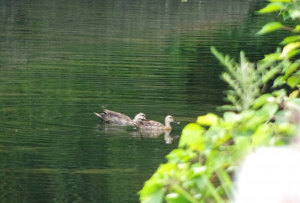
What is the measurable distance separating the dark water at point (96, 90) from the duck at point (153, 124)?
189 millimetres

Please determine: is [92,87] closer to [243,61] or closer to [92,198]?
[92,198]

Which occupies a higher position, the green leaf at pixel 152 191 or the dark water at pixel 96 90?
the green leaf at pixel 152 191

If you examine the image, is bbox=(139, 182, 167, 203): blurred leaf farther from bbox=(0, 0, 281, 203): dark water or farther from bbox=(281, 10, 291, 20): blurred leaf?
bbox=(0, 0, 281, 203): dark water

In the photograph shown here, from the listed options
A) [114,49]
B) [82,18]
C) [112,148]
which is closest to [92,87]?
[112,148]

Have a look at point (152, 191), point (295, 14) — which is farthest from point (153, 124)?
point (152, 191)

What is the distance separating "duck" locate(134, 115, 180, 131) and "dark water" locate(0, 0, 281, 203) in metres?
0.19

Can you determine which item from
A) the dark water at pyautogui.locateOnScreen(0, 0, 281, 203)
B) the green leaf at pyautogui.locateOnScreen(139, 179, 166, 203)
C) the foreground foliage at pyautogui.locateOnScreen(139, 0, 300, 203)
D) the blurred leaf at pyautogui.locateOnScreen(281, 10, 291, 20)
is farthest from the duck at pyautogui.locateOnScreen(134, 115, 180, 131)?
the green leaf at pyautogui.locateOnScreen(139, 179, 166, 203)

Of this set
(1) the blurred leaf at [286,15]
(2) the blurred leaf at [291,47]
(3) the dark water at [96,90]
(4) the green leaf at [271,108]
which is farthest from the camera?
(3) the dark water at [96,90]

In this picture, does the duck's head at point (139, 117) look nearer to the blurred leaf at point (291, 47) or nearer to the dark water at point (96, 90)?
the dark water at point (96, 90)

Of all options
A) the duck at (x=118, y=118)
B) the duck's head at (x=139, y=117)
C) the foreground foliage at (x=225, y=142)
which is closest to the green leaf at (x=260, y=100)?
the foreground foliage at (x=225, y=142)

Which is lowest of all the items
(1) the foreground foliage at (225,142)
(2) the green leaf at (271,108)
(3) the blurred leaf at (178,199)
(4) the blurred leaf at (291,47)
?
(3) the blurred leaf at (178,199)

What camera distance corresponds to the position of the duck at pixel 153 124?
12414 millimetres

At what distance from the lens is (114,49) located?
80.6ft

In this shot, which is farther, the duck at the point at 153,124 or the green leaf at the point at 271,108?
the duck at the point at 153,124
